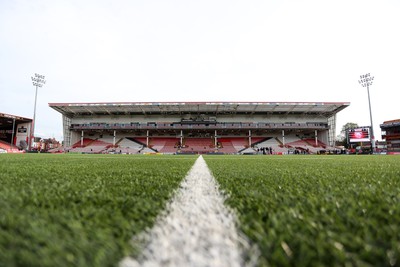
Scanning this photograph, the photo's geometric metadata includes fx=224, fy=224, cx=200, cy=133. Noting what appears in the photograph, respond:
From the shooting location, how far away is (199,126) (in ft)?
105

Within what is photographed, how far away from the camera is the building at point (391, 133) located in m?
40.9

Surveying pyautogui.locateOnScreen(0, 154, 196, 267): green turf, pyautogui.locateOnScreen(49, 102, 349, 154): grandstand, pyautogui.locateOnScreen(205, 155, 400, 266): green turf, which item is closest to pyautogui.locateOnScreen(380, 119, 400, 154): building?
pyautogui.locateOnScreen(49, 102, 349, 154): grandstand

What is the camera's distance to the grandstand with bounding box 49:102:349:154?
3058cm

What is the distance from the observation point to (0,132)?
35.5 metres

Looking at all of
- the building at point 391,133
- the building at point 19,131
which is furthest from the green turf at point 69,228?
the building at point 391,133

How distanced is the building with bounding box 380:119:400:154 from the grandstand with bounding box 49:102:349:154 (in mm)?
17231

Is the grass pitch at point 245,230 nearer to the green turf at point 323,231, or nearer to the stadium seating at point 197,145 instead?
the green turf at point 323,231

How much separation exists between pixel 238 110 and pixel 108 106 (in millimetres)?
18355

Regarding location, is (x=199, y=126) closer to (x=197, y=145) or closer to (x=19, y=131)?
(x=197, y=145)

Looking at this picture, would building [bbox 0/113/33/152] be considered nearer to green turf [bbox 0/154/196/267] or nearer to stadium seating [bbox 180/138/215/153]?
stadium seating [bbox 180/138/215/153]

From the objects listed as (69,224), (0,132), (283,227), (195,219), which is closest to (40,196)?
(69,224)

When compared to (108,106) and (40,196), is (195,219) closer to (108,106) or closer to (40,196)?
(40,196)

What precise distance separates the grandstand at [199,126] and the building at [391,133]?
1723cm

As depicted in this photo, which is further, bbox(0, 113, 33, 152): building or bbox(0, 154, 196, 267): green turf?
bbox(0, 113, 33, 152): building
